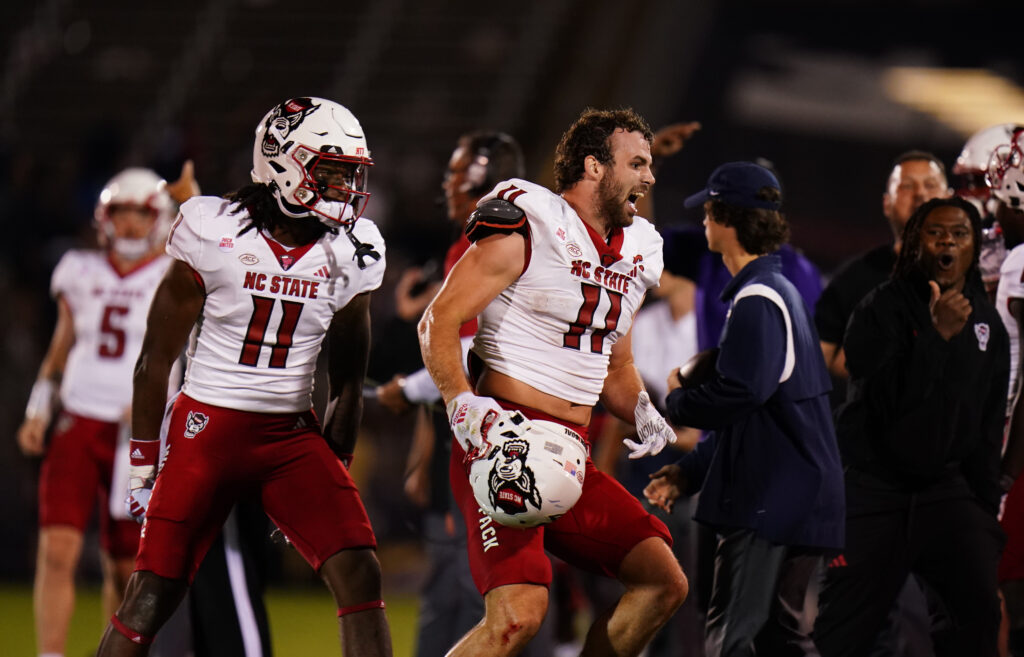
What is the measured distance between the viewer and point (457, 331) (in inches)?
174

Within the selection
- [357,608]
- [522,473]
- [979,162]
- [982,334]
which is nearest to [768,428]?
[982,334]

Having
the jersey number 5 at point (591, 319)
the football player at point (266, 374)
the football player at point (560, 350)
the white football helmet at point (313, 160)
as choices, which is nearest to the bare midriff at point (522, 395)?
the football player at point (560, 350)

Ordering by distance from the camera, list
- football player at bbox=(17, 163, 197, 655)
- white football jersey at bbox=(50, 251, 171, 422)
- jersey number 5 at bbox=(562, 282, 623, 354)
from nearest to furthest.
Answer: jersey number 5 at bbox=(562, 282, 623, 354) < football player at bbox=(17, 163, 197, 655) < white football jersey at bbox=(50, 251, 171, 422)

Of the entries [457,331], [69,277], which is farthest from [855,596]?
[69,277]

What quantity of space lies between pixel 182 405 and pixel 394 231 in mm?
8733

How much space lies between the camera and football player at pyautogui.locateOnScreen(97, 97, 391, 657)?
457 centimetres

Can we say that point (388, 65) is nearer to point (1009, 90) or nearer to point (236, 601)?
point (1009, 90)

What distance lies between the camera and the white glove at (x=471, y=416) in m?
4.21

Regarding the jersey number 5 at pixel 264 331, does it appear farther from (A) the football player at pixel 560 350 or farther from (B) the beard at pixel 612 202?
(B) the beard at pixel 612 202

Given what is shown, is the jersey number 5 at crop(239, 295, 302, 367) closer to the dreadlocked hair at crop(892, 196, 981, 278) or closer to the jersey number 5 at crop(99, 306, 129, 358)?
the dreadlocked hair at crop(892, 196, 981, 278)

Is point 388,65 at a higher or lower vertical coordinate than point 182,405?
higher

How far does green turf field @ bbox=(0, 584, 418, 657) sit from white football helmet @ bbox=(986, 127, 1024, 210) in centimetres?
413

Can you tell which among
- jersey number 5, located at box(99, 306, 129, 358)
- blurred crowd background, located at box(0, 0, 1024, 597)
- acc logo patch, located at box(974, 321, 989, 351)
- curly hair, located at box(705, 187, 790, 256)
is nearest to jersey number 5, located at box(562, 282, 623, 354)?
curly hair, located at box(705, 187, 790, 256)

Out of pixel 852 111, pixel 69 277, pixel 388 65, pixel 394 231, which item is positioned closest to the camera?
pixel 69 277
